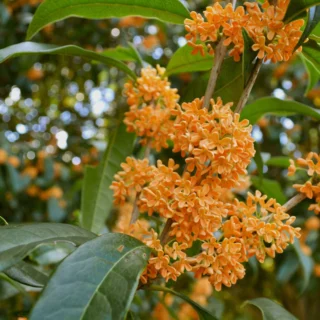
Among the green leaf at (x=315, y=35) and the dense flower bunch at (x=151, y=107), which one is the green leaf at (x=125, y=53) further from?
the green leaf at (x=315, y=35)

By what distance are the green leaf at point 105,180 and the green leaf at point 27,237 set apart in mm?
383

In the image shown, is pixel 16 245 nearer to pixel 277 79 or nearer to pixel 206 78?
pixel 206 78

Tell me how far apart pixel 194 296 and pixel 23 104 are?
1.94m

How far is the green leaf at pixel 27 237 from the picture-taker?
2.27ft

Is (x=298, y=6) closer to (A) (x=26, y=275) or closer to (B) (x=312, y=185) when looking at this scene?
(B) (x=312, y=185)

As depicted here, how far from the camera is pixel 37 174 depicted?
8.97 feet

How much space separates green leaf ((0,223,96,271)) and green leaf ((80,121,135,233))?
0.38 metres

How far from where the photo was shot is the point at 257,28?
832 mm

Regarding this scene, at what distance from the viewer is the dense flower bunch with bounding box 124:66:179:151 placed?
1.04 metres

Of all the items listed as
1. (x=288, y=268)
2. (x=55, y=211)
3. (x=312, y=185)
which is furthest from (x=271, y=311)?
(x=55, y=211)

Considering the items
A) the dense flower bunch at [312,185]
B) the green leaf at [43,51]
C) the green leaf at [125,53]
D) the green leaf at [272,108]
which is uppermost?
the green leaf at [43,51]

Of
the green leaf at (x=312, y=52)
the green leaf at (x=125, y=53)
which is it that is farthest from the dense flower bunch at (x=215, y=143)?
the green leaf at (x=125, y=53)

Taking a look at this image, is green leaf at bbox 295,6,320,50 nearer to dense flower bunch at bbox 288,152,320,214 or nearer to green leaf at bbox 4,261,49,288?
dense flower bunch at bbox 288,152,320,214

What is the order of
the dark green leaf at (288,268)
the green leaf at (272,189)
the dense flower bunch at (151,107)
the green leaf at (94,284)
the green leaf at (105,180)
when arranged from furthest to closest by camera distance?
1. the dark green leaf at (288,268)
2. the green leaf at (272,189)
3. the green leaf at (105,180)
4. the dense flower bunch at (151,107)
5. the green leaf at (94,284)
